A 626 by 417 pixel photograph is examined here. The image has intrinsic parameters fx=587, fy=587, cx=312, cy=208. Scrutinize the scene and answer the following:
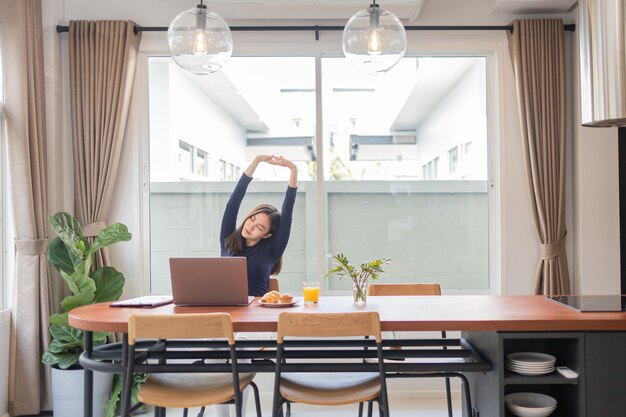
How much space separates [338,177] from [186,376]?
201 cm

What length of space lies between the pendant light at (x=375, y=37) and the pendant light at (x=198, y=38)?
0.52 meters

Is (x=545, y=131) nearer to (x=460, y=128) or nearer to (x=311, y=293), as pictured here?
(x=460, y=128)

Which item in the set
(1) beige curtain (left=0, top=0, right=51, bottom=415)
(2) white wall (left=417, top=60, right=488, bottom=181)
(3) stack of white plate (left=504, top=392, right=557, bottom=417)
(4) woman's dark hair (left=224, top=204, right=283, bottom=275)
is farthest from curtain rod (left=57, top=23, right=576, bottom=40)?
(3) stack of white plate (left=504, top=392, right=557, bottom=417)

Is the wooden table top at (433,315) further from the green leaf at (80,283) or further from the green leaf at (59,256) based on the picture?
the green leaf at (59,256)

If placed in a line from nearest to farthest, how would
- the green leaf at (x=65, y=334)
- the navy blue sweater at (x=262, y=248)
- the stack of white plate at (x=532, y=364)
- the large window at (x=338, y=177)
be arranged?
1. the stack of white plate at (x=532, y=364)
2. the navy blue sweater at (x=262, y=248)
3. the green leaf at (x=65, y=334)
4. the large window at (x=338, y=177)

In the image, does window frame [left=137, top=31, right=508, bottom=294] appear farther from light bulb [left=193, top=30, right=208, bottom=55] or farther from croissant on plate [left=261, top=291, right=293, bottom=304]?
light bulb [left=193, top=30, right=208, bottom=55]

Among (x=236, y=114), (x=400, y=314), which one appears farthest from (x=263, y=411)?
(x=236, y=114)

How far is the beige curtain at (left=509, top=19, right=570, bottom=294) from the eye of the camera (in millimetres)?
3938

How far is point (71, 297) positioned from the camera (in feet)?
11.4

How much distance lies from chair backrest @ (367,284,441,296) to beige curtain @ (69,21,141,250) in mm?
1859

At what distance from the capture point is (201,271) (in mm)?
2518

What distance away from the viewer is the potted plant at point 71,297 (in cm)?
349

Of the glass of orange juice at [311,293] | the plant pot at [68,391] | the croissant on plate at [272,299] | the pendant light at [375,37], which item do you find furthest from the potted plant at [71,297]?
the pendant light at [375,37]

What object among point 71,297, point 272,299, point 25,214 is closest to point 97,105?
point 25,214
